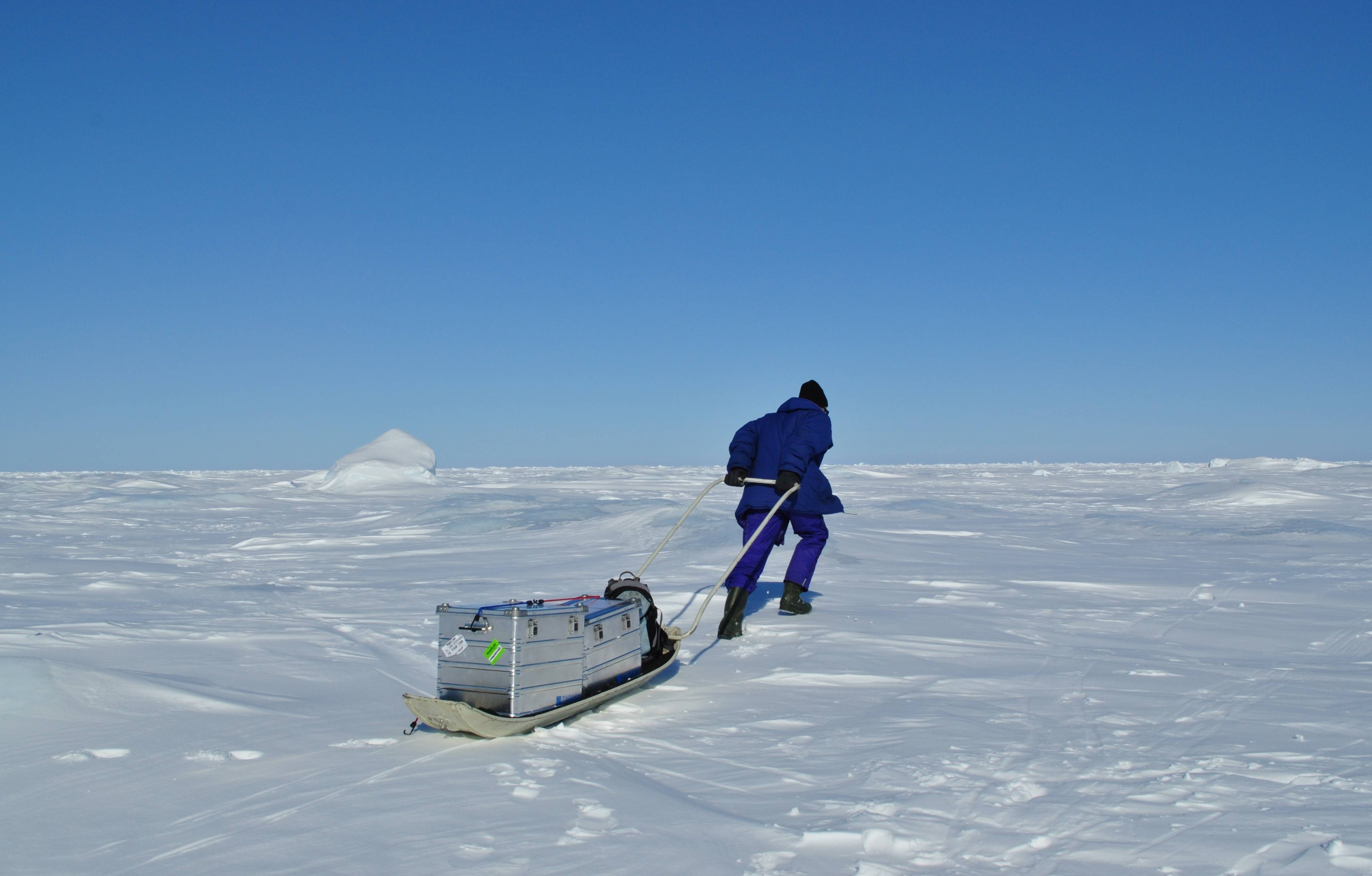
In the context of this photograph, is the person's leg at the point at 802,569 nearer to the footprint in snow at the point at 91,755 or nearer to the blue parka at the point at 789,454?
the blue parka at the point at 789,454

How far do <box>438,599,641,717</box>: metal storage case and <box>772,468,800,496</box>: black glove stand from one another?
6.13ft

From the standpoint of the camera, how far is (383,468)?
92.9 ft

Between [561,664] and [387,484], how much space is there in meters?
26.3

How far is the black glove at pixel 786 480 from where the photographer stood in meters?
4.75

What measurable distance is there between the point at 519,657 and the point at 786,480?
2.32m

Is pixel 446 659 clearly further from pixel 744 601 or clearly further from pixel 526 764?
pixel 744 601

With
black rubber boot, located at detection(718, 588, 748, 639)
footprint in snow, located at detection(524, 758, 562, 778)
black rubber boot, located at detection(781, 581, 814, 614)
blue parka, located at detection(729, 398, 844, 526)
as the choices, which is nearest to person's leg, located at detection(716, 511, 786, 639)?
black rubber boot, located at detection(718, 588, 748, 639)

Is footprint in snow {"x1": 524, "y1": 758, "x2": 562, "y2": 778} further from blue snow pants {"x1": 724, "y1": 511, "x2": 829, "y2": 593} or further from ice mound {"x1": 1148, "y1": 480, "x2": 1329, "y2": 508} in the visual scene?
ice mound {"x1": 1148, "y1": 480, "x2": 1329, "y2": 508}

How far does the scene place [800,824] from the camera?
6.99 ft

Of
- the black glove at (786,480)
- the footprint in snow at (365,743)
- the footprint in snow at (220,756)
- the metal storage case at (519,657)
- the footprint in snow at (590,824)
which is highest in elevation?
the black glove at (786,480)

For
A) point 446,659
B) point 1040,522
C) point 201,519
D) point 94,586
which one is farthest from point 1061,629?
point 201,519

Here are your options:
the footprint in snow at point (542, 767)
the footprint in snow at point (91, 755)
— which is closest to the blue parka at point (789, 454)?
the footprint in snow at point (542, 767)

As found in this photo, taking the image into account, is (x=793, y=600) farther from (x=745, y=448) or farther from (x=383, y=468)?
(x=383, y=468)

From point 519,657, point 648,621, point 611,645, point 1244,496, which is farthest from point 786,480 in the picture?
point 1244,496
